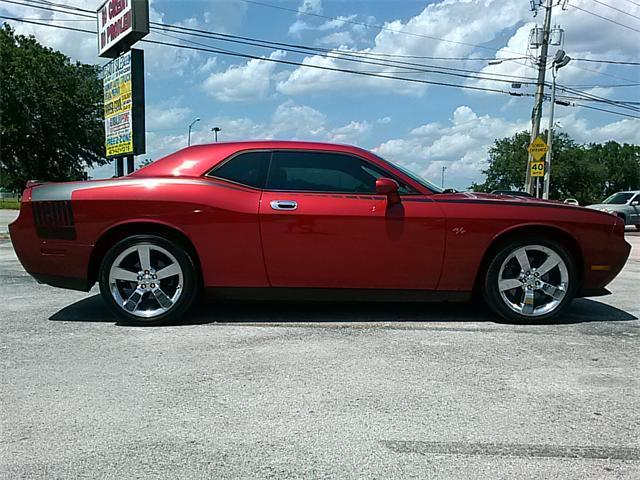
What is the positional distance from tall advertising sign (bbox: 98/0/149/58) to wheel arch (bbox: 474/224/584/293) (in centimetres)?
981

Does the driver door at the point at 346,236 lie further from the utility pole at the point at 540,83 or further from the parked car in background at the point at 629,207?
the utility pole at the point at 540,83

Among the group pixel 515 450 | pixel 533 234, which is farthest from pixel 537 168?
pixel 515 450

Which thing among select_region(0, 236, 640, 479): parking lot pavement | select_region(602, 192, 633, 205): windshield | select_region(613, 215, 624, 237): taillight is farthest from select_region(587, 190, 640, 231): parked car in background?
select_region(0, 236, 640, 479): parking lot pavement

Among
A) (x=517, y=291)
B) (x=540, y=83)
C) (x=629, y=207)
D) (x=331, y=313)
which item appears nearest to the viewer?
(x=517, y=291)

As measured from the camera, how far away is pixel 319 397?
304 centimetres

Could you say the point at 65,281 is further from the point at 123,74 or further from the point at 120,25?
the point at 120,25

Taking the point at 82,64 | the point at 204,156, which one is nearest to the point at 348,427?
the point at 204,156

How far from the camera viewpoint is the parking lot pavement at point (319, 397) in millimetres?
2352

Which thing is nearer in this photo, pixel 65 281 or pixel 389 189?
pixel 389 189

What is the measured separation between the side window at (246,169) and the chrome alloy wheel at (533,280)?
6.94 ft

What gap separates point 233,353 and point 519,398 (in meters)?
1.85

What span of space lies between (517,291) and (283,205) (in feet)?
6.81

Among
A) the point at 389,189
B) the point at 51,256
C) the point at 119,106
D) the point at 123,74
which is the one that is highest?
the point at 123,74

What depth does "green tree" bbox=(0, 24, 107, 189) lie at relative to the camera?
38031mm
